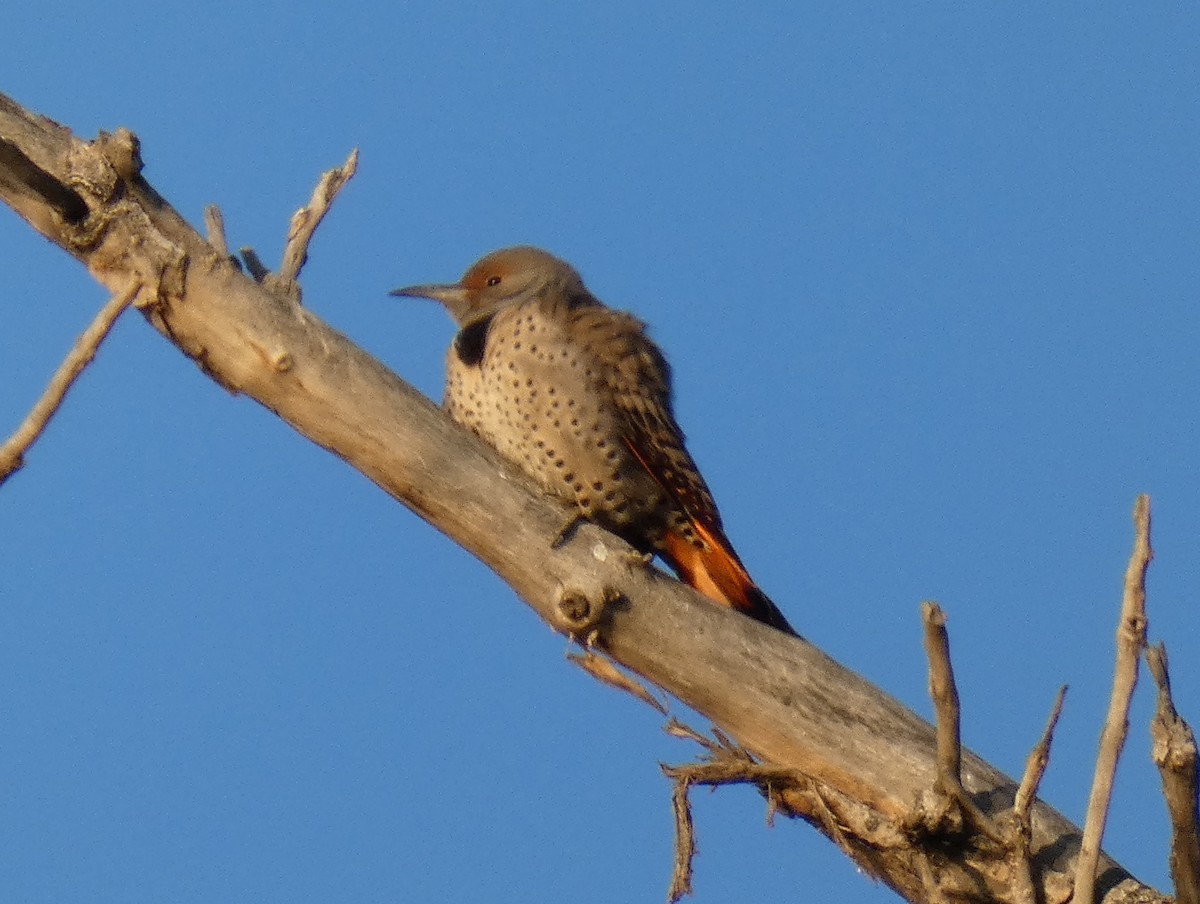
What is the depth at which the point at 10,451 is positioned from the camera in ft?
8.99

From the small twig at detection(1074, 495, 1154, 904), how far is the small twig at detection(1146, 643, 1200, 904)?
1.5 inches

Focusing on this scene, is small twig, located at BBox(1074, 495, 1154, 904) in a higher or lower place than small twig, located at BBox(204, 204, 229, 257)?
lower

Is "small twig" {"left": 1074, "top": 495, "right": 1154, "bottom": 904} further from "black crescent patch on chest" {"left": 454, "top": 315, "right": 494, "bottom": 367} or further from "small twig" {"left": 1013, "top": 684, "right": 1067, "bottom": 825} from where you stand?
"black crescent patch on chest" {"left": 454, "top": 315, "right": 494, "bottom": 367}

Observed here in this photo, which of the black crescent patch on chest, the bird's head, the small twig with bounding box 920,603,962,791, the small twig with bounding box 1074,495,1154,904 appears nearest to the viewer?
the small twig with bounding box 1074,495,1154,904

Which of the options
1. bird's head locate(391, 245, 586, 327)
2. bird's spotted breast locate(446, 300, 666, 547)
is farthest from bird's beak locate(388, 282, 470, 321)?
bird's spotted breast locate(446, 300, 666, 547)

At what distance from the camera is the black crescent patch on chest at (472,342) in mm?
4621

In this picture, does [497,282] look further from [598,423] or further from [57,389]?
[57,389]

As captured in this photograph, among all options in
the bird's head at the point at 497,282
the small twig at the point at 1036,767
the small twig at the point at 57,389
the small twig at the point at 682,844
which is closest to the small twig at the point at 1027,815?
the small twig at the point at 1036,767

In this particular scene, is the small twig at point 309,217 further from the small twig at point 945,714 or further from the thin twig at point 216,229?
the small twig at point 945,714

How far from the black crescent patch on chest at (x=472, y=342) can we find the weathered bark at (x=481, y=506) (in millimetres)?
869

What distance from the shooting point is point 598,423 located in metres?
4.41

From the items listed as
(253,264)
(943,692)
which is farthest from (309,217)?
(943,692)

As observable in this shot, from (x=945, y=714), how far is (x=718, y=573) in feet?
4.60

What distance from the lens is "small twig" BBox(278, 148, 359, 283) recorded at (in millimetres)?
3828
